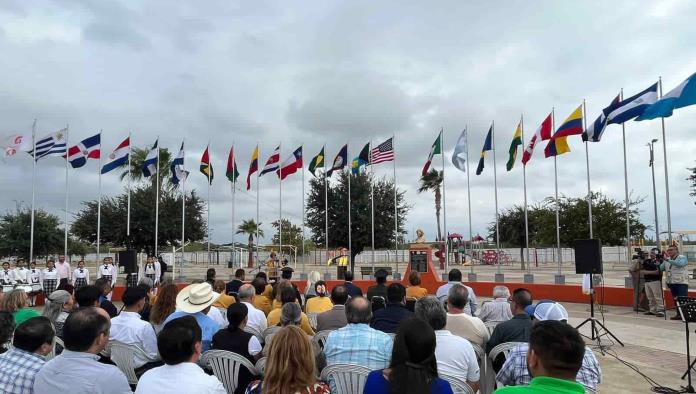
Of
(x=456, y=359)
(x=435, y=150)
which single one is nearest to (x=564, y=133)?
(x=435, y=150)

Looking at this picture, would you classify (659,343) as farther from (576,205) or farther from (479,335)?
(576,205)

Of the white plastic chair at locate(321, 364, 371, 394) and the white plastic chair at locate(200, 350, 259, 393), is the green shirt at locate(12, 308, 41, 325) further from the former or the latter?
the white plastic chair at locate(321, 364, 371, 394)

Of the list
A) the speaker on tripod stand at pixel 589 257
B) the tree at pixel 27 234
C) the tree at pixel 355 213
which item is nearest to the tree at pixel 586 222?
the tree at pixel 355 213

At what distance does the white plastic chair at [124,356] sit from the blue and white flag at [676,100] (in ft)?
40.0

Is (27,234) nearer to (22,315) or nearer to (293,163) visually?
(293,163)

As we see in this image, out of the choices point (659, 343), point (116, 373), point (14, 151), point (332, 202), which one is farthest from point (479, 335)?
point (332, 202)

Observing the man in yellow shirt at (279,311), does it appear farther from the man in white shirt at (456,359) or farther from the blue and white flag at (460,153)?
the blue and white flag at (460,153)

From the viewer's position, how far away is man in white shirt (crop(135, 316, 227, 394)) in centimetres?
278

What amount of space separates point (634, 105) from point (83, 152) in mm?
20952

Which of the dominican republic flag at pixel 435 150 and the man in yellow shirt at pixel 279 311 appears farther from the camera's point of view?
the dominican republic flag at pixel 435 150

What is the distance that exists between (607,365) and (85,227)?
31339 mm

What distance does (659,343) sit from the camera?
9562mm

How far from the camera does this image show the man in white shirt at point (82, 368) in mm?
2875

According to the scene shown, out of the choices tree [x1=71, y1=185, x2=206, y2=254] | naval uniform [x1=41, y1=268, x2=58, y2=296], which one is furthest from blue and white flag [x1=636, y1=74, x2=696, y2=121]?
tree [x1=71, y1=185, x2=206, y2=254]
